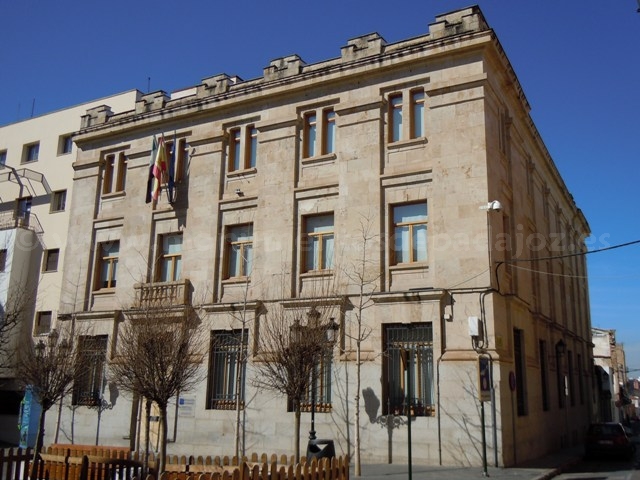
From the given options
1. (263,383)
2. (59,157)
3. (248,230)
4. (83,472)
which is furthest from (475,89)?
(59,157)

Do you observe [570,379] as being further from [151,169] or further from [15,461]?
[15,461]

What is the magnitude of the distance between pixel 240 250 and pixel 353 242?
4.80 meters

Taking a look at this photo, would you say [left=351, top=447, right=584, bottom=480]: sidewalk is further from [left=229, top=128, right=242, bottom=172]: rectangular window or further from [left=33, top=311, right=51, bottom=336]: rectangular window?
[left=33, top=311, right=51, bottom=336]: rectangular window

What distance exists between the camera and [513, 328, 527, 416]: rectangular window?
20625 millimetres

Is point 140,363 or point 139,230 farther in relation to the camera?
point 139,230

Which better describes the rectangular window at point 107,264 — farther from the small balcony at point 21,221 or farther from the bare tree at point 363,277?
the bare tree at point 363,277

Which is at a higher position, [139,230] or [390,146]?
[390,146]

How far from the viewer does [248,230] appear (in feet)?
76.6

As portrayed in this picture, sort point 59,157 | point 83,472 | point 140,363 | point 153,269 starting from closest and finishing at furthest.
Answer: point 83,472
point 140,363
point 153,269
point 59,157

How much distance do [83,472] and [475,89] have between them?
605 inches

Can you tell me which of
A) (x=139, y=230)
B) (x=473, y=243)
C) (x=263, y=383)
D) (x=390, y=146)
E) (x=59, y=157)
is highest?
(x=59, y=157)

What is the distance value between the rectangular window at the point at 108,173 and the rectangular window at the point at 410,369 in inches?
569

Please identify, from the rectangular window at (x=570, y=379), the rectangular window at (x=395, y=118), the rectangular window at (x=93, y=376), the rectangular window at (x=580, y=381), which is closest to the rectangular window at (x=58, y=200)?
the rectangular window at (x=93, y=376)

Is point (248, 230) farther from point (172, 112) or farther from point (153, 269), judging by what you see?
point (172, 112)
